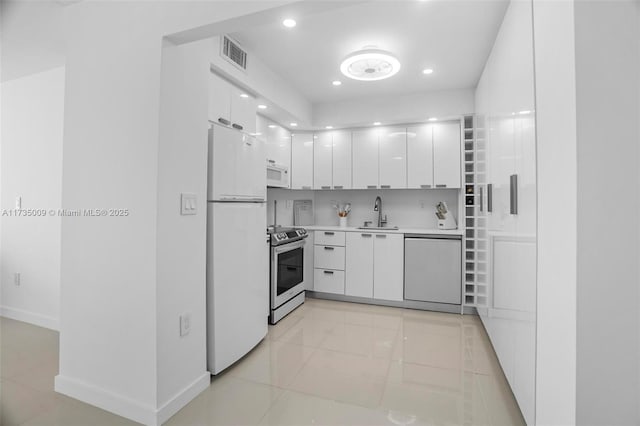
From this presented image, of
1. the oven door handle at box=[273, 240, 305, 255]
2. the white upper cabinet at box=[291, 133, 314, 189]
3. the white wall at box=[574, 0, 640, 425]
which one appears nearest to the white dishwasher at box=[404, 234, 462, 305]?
the oven door handle at box=[273, 240, 305, 255]

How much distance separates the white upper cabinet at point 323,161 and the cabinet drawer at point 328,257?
849 millimetres

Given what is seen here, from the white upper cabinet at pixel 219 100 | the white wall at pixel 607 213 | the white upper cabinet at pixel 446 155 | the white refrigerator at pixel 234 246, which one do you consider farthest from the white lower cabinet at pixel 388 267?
the white wall at pixel 607 213

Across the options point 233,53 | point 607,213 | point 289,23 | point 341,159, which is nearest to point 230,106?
point 233,53

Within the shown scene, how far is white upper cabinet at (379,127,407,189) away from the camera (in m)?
3.96

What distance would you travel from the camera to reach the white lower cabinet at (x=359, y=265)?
12.5ft

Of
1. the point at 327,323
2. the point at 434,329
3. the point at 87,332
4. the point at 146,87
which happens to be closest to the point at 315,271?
the point at 327,323

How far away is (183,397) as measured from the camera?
72.4 inches

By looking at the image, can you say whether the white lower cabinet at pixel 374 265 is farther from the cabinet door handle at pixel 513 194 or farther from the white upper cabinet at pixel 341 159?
the cabinet door handle at pixel 513 194

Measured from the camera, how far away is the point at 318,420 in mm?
1728

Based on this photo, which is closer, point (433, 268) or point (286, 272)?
point (286, 272)

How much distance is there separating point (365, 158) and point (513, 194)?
2506mm

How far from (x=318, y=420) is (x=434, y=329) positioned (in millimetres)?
1741

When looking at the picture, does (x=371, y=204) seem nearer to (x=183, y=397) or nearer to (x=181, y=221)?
(x=181, y=221)

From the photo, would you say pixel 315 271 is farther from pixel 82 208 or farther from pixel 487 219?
pixel 82 208
